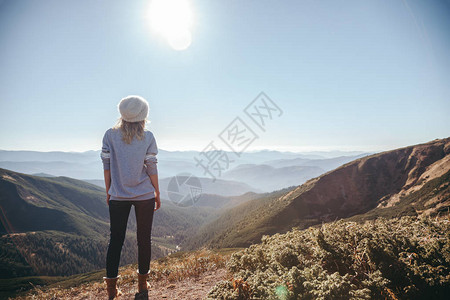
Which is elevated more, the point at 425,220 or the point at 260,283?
the point at 425,220

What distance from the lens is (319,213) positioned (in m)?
93.7

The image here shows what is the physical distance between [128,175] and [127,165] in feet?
0.60

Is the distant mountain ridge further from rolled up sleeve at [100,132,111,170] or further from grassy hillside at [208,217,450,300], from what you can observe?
rolled up sleeve at [100,132,111,170]

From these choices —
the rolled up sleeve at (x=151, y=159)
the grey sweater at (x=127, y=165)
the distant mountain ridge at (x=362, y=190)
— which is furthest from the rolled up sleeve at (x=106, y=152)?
Answer: the distant mountain ridge at (x=362, y=190)

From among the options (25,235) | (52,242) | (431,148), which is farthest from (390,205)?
(25,235)

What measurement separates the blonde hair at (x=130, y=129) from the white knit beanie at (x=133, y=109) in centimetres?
9

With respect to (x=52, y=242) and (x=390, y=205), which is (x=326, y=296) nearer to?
(x=390, y=205)

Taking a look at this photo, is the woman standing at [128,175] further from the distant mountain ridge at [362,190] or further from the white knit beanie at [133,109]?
the distant mountain ridge at [362,190]

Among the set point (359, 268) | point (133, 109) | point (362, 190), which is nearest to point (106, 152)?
point (133, 109)

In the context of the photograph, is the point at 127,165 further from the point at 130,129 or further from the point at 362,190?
the point at 362,190

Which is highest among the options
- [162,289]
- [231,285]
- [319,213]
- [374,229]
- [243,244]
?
[374,229]

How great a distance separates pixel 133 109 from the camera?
3895 millimetres

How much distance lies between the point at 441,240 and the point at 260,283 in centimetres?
227

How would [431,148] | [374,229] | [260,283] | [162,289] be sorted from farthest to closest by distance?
[431,148] < [162,289] < [374,229] < [260,283]
